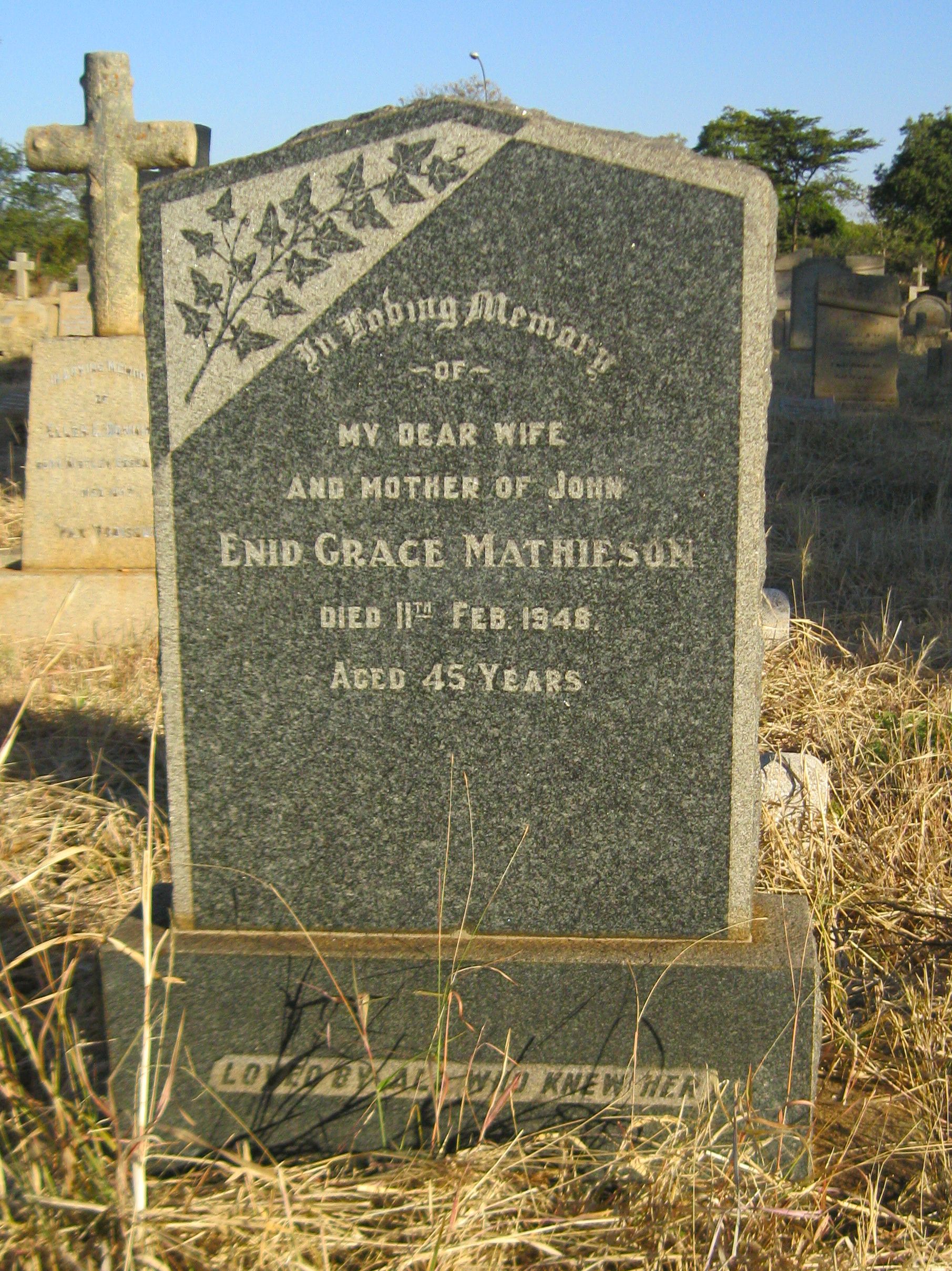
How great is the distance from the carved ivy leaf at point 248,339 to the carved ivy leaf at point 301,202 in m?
0.21

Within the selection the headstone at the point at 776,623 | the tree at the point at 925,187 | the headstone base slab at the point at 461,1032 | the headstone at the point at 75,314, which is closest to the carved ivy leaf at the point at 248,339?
the headstone base slab at the point at 461,1032

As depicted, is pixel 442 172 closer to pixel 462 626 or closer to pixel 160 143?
pixel 462 626

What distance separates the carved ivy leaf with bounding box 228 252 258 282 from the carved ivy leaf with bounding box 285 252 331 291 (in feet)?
0.20

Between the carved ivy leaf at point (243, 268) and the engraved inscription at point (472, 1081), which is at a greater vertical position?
the carved ivy leaf at point (243, 268)

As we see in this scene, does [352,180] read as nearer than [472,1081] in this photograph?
Yes

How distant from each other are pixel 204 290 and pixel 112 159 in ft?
11.8

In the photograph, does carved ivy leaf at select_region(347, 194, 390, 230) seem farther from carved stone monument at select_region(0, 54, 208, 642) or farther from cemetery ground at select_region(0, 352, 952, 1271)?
carved stone monument at select_region(0, 54, 208, 642)

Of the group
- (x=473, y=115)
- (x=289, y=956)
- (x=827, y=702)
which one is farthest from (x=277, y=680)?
(x=827, y=702)

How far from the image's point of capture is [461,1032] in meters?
2.09

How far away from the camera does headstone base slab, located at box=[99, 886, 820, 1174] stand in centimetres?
205

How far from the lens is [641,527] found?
2.02 meters

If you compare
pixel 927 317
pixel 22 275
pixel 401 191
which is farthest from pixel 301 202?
pixel 927 317

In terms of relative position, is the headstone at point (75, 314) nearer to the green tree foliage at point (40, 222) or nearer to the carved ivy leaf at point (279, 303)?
the green tree foliage at point (40, 222)

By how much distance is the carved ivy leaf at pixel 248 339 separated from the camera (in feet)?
6.61
